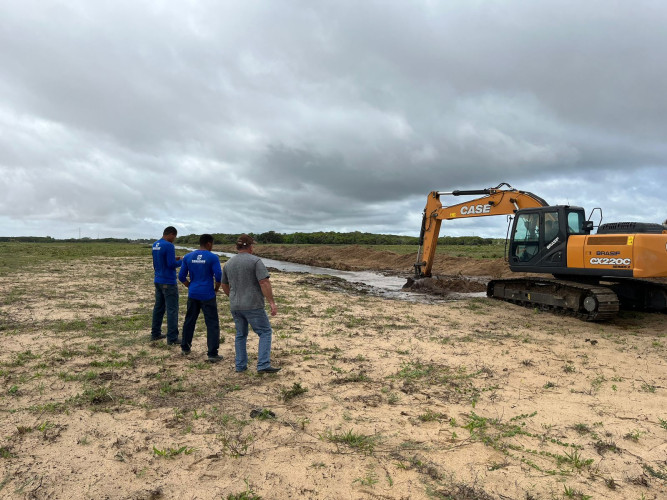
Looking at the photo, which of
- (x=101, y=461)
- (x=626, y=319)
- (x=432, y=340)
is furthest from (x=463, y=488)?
(x=626, y=319)

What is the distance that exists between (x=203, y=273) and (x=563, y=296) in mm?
10007

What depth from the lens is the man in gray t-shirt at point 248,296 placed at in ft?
19.4

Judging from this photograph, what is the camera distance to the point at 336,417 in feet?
15.2

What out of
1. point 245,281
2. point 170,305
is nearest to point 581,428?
point 245,281

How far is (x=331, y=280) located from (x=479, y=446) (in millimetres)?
17252

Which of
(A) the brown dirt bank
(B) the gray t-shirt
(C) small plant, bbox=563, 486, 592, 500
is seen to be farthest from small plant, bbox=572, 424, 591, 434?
(A) the brown dirt bank

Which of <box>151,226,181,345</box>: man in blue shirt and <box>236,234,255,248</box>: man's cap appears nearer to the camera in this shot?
<box>236,234,255,248</box>: man's cap

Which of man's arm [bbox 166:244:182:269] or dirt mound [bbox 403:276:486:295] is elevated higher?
man's arm [bbox 166:244:182:269]

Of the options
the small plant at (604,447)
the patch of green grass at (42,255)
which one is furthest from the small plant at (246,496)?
the patch of green grass at (42,255)

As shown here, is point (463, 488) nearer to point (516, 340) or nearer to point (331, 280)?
point (516, 340)

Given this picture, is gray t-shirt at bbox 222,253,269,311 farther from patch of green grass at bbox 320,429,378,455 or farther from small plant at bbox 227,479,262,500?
small plant at bbox 227,479,262,500

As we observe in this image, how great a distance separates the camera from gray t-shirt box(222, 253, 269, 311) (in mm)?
5920

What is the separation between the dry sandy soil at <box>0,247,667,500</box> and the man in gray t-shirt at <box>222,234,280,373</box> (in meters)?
0.35

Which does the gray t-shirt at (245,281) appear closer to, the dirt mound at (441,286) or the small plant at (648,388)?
the small plant at (648,388)
